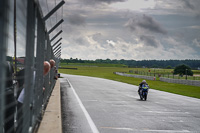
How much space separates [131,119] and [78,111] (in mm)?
2556

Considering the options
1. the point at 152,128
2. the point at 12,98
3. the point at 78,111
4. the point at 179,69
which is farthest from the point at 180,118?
the point at 179,69

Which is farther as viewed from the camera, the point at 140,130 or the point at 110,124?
the point at 110,124

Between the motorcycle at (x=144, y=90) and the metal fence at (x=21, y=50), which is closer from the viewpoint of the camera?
the metal fence at (x=21, y=50)

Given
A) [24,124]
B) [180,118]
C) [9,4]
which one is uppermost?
[9,4]

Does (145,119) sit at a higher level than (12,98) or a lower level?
lower

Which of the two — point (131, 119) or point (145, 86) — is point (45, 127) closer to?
point (131, 119)

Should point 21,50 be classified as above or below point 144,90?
above

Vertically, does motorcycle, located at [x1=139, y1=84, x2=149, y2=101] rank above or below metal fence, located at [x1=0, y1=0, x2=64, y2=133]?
below

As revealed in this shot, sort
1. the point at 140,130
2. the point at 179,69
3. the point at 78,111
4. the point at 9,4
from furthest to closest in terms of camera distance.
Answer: the point at 179,69
the point at 78,111
the point at 140,130
the point at 9,4

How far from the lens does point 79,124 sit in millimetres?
8953

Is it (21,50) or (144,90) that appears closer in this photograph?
(21,50)

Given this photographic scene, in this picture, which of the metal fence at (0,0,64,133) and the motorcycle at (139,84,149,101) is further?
the motorcycle at (139,84,149,101)

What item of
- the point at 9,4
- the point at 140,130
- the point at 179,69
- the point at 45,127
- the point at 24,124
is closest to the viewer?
the point at 9,4

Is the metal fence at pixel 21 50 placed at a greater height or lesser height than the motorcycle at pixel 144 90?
greater
